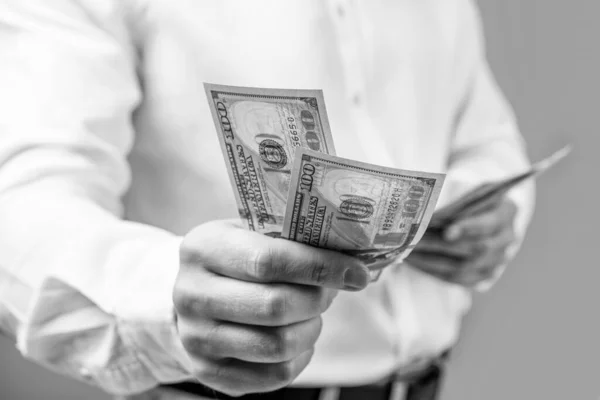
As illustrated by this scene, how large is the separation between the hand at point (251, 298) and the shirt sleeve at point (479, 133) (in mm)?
623

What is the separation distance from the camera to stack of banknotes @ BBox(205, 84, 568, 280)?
479 mm

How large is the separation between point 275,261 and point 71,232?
8.7 inches

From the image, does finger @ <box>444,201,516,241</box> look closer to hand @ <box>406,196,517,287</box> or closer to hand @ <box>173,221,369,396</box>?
hand @ <box>406,196,517,287</box>

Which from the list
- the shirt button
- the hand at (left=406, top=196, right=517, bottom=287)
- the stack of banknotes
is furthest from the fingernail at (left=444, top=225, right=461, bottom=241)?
the shirt button

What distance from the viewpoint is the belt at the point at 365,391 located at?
0.86m

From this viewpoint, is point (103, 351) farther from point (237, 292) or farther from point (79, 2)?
point (79, 2)

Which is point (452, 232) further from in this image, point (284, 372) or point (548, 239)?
point (548, 239)

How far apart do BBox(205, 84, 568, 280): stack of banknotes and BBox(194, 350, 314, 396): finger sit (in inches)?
4.4

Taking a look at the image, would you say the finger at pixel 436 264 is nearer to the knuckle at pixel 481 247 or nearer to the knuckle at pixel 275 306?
the knuckle at pixel 481 247

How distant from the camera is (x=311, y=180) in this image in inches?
19.0

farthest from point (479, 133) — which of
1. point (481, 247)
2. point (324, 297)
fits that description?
point (324, 297)

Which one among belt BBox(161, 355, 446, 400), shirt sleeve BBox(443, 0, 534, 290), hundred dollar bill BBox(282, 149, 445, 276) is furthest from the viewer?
shirt sleeve BBox(443, 0, 534, 290)

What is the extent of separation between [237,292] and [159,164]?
1.22 feet

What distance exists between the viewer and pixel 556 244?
74.5 inches
